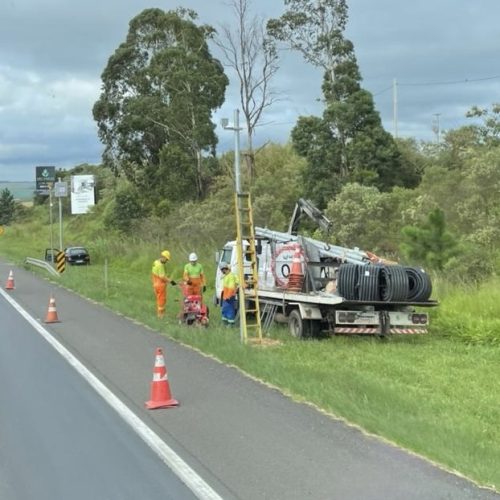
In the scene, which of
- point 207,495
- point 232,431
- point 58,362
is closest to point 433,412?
point 232,431

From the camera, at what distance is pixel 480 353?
41.5 feet

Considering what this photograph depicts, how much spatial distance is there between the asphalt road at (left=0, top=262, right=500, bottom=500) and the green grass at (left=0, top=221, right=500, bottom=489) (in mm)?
296

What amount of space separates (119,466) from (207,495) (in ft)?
3.45

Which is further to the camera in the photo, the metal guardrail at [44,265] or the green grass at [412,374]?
the metal guardrail at [44,265]

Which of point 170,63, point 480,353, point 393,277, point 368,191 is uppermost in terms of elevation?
point 170,63

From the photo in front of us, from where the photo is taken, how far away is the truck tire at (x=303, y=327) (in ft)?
47.6

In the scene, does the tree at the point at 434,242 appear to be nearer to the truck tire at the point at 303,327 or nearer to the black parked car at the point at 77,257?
the truck tire at the point at 303,327

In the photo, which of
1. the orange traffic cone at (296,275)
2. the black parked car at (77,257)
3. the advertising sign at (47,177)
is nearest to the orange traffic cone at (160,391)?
the orange traffic cone at (296,275)

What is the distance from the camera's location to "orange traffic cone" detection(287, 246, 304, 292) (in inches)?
613

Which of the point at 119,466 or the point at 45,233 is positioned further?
the point at 45,233

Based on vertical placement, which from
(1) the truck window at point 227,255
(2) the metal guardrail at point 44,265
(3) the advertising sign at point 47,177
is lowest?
(2) the metal guardrail at point 44,265

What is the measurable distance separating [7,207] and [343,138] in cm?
11439

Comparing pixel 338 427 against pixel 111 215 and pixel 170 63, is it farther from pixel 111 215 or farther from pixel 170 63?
pixel 111 215

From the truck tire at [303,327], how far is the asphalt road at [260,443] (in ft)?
10.9
